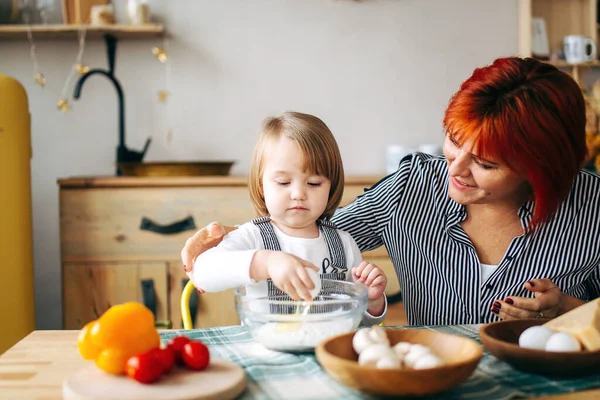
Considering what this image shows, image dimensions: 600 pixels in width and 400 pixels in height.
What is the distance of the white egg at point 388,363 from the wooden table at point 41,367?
0.70 feet

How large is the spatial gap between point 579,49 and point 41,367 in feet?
10.1

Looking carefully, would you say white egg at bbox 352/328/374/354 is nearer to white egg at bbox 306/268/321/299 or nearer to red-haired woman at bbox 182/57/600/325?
white egg at bbox 306/268/321/299

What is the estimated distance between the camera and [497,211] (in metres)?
1.51

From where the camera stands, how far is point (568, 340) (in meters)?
0.90

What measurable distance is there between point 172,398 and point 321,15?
9.22 ft

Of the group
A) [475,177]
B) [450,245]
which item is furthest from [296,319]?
[450,245]

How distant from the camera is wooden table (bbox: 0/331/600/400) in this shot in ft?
2.85

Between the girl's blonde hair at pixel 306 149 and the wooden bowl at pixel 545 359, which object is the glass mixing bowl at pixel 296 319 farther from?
the girl's blonde hair at pixel 306 149

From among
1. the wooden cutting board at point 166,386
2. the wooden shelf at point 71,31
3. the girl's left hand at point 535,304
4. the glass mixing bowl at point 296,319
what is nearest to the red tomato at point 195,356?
the wooden cutting board at point 166,386

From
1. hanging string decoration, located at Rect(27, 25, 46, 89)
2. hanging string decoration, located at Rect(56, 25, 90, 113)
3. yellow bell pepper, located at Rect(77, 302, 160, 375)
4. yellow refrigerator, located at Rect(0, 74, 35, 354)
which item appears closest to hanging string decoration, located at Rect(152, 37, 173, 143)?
hanging string decoration, located at Rect(56, 25, 90, 113)

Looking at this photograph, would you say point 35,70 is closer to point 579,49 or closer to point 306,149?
point 306,149

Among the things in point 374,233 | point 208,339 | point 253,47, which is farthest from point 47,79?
point 208,339

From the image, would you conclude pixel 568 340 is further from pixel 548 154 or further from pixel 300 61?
pixel 300 61

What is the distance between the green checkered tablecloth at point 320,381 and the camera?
837 mm
